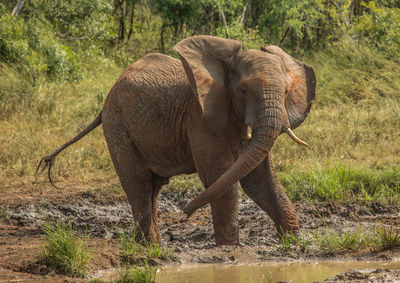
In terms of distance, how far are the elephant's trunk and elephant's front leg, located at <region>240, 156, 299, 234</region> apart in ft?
2.90

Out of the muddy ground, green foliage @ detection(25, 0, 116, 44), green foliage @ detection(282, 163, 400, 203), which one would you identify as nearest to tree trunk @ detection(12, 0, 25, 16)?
green foliage @ detection(25, 0, 116, 44)

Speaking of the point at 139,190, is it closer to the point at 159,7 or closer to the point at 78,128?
the point at 78,128

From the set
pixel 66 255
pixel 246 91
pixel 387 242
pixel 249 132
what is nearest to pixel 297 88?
pixel 246 91

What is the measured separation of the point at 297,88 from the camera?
629 cm

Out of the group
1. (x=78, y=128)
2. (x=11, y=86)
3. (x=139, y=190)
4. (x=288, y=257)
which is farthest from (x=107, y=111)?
(x=11, y=86)

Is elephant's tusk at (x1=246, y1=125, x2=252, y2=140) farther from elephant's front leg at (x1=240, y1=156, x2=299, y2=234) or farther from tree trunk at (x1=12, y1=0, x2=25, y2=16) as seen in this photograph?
tree trunk at (x1=12, y1=0, x2=25, y2=16)

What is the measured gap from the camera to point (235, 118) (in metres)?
6.10

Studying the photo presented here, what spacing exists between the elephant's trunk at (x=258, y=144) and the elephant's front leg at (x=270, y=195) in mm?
885

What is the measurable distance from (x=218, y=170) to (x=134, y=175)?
124 centimetres

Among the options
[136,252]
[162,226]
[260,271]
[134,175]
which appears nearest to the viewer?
[260,271]

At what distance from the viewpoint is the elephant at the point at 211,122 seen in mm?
5621

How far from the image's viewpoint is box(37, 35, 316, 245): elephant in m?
5.62

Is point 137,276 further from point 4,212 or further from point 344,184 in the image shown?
point 344,184

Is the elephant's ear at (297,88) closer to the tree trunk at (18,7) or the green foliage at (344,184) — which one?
the green foliage at (344,184)
